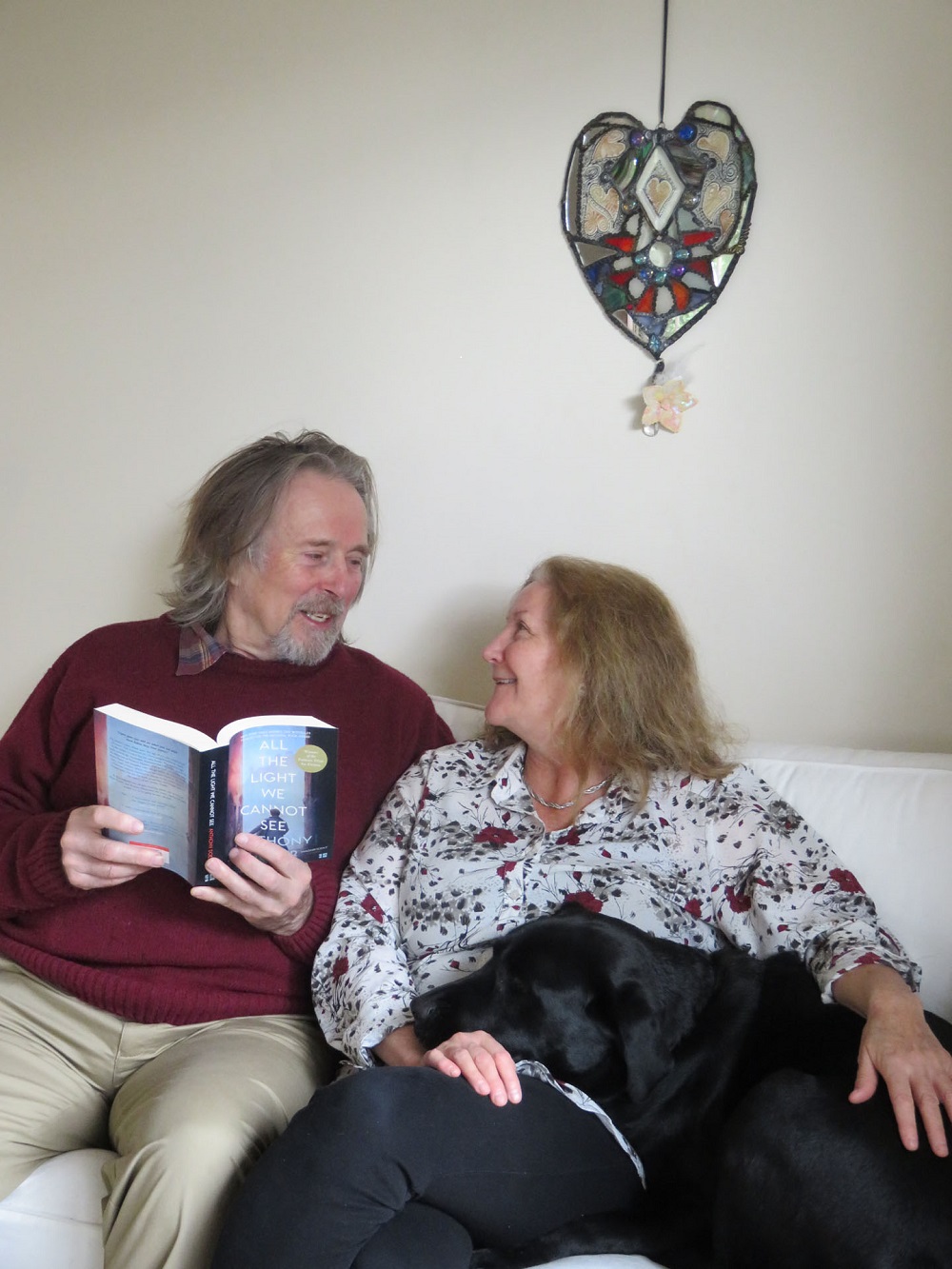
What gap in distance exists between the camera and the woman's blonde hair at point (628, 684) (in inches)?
67.9

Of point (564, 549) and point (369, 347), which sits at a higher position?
point (369, 347)

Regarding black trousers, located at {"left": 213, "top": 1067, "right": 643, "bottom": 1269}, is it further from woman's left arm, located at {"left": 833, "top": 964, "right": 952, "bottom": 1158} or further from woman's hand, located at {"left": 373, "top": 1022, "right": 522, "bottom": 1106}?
woman's left arm, located at {"left": 833, "top": 964, "right": 952, "bottom": 1158}

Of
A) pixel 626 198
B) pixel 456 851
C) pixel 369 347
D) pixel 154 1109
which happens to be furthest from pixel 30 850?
pixel 626 198

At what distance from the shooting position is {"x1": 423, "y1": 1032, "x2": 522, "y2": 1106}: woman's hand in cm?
129

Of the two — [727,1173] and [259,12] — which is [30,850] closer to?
[727,1173]

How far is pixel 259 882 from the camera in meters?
1.45

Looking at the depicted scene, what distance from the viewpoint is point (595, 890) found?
162 centimetres

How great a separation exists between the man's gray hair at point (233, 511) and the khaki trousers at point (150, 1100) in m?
0.66

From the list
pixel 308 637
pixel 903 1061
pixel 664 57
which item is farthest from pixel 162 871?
pixel 664 57

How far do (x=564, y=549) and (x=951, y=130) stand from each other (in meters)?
1.00

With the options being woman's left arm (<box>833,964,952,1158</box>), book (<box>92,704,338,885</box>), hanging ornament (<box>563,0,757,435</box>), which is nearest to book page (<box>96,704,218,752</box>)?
book (<box>92,704,338,885</box>)

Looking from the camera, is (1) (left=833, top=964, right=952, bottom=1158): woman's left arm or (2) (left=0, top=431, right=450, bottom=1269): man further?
(2) (left=0, top=431, right=450, bottom=1269): man

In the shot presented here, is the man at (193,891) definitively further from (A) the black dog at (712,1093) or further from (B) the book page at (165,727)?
(A) the black dog at (712,1093)

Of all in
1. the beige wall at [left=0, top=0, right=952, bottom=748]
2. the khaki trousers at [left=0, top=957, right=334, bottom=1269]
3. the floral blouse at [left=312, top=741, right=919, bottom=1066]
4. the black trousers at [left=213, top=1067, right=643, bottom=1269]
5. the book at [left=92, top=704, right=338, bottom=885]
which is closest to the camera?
the black trousers at [left=213, top=1067, right=643, bottom=1269]
